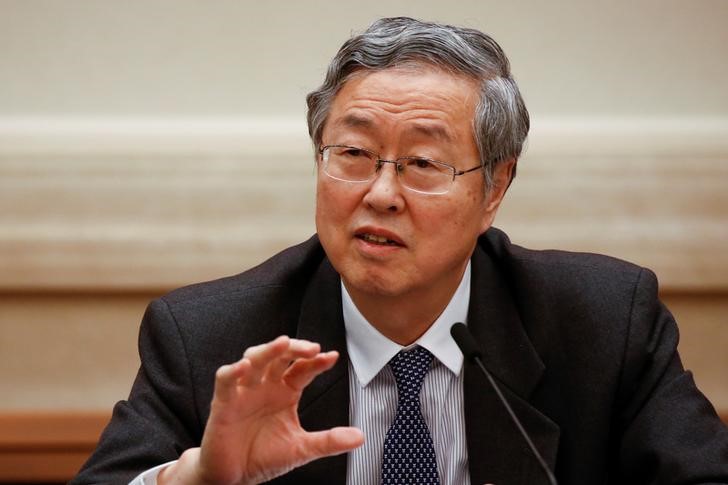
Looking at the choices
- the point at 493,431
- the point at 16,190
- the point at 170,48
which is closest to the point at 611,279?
the point at 493,431

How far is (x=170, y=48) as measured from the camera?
11.5 feet

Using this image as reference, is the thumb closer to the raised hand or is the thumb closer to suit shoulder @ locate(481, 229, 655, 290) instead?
the raised hand

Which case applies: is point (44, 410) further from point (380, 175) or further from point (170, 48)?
point (380, 175)

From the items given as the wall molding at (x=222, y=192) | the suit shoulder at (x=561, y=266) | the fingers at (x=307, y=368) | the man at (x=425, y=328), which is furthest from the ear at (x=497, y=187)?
the wall molding at (x=222, y=192)

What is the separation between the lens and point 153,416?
2400 mm

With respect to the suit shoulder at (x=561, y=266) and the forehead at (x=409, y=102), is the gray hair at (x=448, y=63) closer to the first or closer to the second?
the forehead at (x=409, y=102)

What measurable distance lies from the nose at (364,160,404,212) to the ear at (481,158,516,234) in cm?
27

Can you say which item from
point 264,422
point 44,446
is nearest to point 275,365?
point 264,422

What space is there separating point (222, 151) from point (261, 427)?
59.8 inches

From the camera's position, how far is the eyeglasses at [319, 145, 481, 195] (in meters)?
2.37

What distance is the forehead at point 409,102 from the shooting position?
2.38 meters

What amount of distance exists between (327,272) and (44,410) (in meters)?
1.37

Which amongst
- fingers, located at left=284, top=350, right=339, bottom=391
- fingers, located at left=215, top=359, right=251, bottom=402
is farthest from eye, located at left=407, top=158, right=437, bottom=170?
fingers, located at left=215, top=359, right=251, bottom=402

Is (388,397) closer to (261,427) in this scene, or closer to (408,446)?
(408,446)
